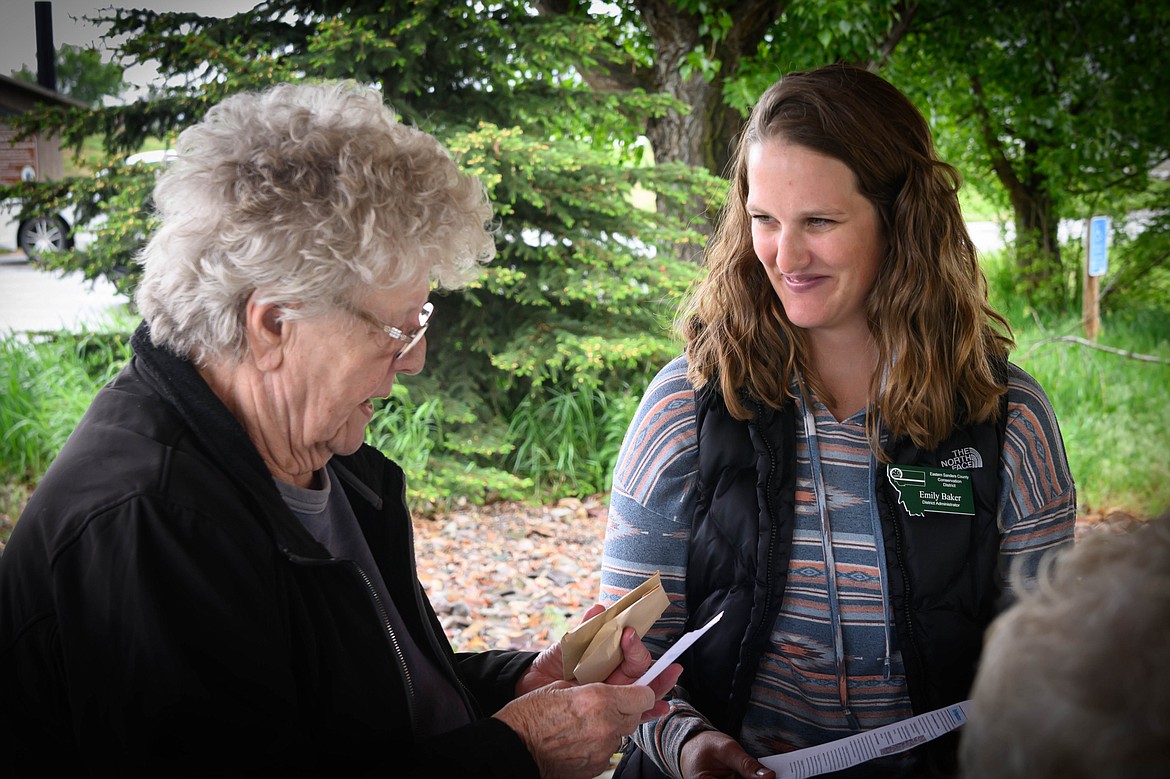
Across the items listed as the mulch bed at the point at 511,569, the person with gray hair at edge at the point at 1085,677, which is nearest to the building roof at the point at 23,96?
the mulch bed at the point at 511,569

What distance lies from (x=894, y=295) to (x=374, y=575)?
1.05m

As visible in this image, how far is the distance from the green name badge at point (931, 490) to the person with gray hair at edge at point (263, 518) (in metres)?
0.54

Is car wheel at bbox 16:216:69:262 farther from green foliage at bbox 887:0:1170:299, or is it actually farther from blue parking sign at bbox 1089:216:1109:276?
blue parking sign at bbox 1089:216:1109:276

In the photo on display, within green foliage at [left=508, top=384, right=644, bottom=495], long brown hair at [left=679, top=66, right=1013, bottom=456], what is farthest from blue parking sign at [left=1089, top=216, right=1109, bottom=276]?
long brown hair at [left=679, top=66, right=1013, bottom=456]

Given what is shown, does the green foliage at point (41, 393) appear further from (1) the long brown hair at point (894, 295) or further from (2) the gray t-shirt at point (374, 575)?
(1) the long brown hair at point (894, 295)

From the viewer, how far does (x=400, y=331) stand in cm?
145

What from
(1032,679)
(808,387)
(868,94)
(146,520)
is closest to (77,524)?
(146,520)

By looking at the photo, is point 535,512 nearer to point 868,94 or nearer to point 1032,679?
point 868,94

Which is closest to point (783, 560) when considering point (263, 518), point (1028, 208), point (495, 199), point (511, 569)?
point (263, 518)

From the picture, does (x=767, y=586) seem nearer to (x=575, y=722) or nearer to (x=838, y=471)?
(x=838, y=471)

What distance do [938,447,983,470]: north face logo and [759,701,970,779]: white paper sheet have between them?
1.33ft

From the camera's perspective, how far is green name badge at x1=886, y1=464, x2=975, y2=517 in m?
1.71

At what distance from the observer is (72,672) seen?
1101 millimetres

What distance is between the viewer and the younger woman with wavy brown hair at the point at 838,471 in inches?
67.3
